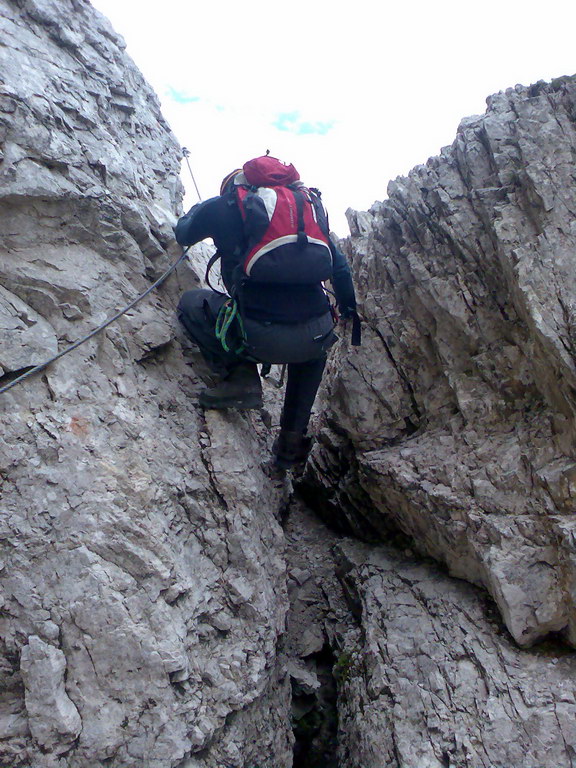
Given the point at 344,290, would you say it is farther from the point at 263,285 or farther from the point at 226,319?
the point at 226,319

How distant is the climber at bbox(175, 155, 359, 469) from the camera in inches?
220

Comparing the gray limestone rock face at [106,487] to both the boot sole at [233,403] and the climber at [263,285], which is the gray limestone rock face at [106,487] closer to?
the boot sole at [233,403]

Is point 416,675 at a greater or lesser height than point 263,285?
lesser

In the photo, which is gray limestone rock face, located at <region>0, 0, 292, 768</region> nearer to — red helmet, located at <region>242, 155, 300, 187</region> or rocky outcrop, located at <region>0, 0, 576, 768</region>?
rocky outcrop, located at <region>0, 0, 576, 768</region>

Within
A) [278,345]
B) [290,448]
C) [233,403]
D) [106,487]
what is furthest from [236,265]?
[106,487]

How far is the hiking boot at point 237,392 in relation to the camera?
20.6 ft

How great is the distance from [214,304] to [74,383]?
1952 millimetres

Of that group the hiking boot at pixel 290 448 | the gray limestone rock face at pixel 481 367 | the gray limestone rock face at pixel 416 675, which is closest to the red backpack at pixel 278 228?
the gray limestone rock face at pixel 481 367

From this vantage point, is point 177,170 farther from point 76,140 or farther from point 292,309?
point 292,309

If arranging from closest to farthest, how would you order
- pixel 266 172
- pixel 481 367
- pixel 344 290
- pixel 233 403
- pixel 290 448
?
pixel 266 172 < pixel 481 367 < pixel 233 403 < pixel 344 290 < pixel 290 448

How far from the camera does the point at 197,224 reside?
5953mm

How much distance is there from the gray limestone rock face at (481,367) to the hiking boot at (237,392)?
158 cm

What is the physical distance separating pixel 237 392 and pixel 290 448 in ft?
4.25

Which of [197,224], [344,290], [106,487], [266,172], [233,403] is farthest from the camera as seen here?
[344,290]
